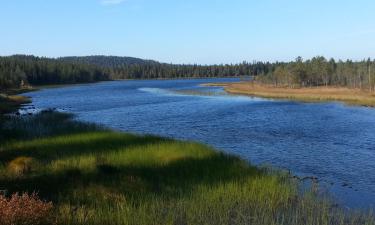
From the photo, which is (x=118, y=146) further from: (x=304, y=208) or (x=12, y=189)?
(x=304, y=208)

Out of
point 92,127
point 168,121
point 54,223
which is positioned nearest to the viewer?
point 54,223

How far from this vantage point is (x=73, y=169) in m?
21.2

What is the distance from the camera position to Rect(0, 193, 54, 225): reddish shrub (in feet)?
38.3

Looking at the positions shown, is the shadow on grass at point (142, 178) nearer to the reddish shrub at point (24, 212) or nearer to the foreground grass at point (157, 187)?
the foreground grass at point (157, 187)

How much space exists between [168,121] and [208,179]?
34399 millimetres

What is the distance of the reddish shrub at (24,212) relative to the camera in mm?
11688

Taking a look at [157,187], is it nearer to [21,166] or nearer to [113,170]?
[113,170]

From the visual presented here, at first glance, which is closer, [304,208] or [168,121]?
[304,208]

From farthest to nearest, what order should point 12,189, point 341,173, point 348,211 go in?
point 341,173 < point 348,211 < point 12,189

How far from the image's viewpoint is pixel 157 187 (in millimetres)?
19094

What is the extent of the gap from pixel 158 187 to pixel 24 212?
7578 millimetres

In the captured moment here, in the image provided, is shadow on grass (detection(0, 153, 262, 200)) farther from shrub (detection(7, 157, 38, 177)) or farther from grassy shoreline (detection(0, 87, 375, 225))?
shrub (detection(7, 157, 38, 177))

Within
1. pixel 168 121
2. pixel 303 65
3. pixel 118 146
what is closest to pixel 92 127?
pixel 118 146

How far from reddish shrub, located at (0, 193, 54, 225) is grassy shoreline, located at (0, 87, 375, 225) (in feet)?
1.30
